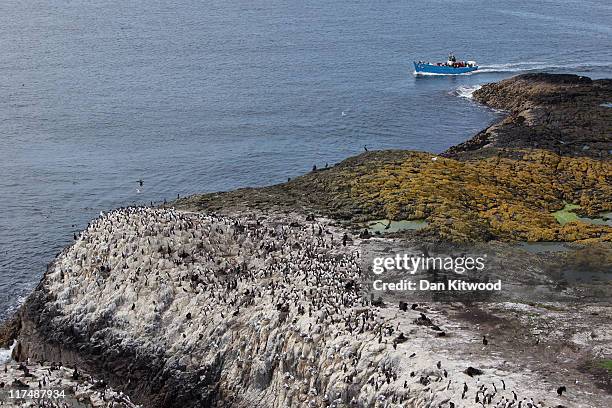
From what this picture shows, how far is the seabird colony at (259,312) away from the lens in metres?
37.7

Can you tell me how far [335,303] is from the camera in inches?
1742

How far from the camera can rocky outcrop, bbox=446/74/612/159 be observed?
82875 mm

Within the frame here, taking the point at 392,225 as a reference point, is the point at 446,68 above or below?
above

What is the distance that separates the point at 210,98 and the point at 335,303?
3512 inches

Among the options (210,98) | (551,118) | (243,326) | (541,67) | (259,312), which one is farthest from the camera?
(541,67)

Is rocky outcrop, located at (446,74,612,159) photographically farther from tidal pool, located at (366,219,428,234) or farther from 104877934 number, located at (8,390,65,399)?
104877934 number, located at (8,390,65,399)

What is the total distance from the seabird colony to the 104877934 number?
593 cm

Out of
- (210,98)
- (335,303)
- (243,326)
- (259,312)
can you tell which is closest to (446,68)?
(210,98)

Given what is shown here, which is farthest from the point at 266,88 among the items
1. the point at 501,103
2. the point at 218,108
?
the point at 501,103

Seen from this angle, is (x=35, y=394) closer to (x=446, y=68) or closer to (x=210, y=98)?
(x=210, y=98)

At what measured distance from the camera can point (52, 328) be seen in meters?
52.7

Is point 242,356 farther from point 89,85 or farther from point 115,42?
point 115,42

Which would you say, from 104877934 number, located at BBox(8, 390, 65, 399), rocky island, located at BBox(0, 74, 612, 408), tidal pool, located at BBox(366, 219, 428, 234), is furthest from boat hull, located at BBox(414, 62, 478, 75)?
104877934 number, located at BBox(8, 390, 65, 399)

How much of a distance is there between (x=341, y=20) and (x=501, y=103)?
88469 millimetres
